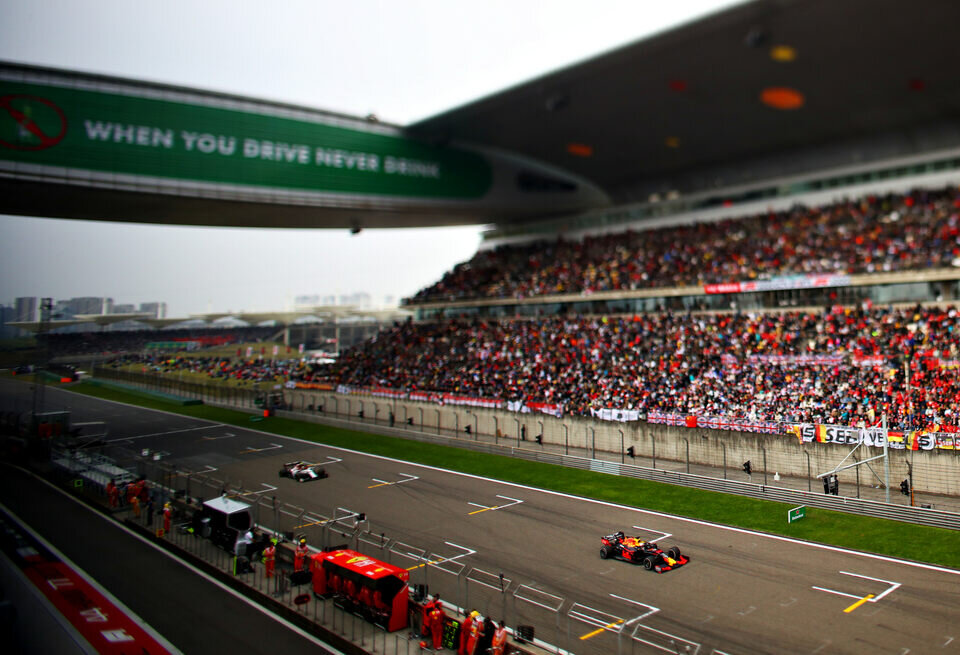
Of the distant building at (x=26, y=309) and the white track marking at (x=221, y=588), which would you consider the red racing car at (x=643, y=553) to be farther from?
the distant building at (x=26, y=309)

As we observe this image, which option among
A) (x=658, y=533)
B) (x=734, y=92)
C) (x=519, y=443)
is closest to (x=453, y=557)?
(x=658, y=533)

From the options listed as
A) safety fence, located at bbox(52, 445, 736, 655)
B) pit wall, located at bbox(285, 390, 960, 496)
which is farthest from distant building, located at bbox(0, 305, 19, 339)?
pit wall, located at bbox(285, 390, 960, 496)

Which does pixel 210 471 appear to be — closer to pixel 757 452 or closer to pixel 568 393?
pixel 568 393

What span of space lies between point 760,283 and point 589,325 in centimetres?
1200

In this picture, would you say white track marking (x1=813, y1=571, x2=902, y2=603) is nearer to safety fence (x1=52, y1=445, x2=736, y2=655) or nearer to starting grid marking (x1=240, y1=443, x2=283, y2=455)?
safety fence (x1=52, y1=445, x2=736, y2=655)

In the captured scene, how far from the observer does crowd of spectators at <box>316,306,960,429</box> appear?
2834 cm

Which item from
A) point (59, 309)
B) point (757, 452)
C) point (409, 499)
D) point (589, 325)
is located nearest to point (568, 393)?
point (589, 325)

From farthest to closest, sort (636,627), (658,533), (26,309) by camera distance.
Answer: (658,533) → (26,309) → (636,627)

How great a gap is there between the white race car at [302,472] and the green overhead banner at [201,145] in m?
19.3

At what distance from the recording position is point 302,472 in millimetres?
30797

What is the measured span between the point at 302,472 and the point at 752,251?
31.8 meters

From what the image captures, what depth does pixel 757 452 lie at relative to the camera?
29.0 m

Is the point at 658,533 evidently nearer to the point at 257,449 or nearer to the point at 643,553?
the point at 643,553

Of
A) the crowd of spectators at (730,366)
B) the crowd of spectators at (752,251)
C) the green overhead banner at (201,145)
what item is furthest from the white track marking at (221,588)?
the crowd of spectators at (752,251)
